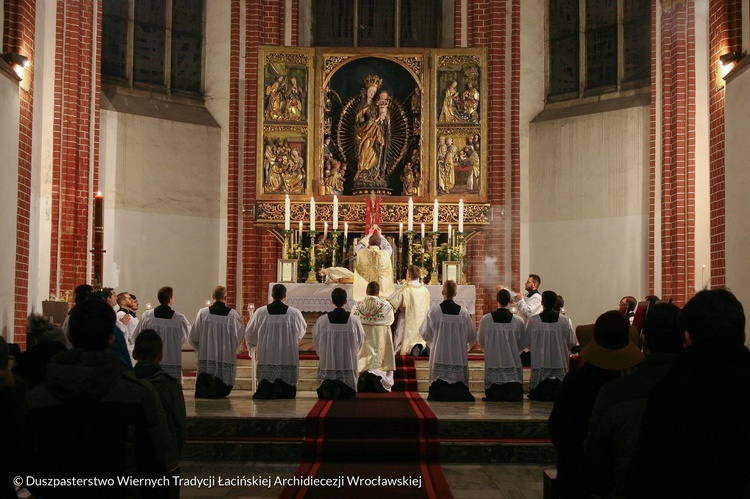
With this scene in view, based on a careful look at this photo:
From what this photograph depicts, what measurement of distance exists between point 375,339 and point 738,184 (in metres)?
5.02

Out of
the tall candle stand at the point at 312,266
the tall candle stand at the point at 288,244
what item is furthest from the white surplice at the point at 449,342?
the tall candle stand at the point at 288,244

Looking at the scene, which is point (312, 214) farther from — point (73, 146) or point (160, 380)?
point (160, 380)

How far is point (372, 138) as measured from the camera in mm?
16766

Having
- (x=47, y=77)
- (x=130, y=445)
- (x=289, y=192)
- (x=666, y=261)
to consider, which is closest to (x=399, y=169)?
(x=289, y=192)

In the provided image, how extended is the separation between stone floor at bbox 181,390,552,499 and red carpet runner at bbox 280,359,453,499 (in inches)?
7.3

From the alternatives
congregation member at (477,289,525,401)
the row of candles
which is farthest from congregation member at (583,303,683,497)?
the row of candles

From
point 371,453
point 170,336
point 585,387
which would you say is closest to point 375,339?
point 170,336

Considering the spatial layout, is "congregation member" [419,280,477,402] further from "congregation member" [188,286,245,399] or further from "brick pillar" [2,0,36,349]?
"brick pillar" [2,0,36,349]

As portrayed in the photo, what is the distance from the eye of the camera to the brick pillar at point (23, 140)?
12586 millimetres

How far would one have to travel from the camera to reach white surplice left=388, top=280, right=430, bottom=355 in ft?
46.9

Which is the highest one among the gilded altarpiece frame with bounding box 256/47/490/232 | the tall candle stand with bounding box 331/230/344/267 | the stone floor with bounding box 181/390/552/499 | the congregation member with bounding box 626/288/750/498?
the gilded altarpiece frame with bounding box 256/47/490/232

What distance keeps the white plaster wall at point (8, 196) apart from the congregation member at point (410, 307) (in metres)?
5.34

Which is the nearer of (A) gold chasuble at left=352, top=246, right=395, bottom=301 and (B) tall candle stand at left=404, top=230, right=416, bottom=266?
(A) gold chasuble at left=352, top=246, right=395, bottom=301

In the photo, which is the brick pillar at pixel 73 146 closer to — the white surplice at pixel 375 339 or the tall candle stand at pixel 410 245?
the white surplice at pixel 375 339
